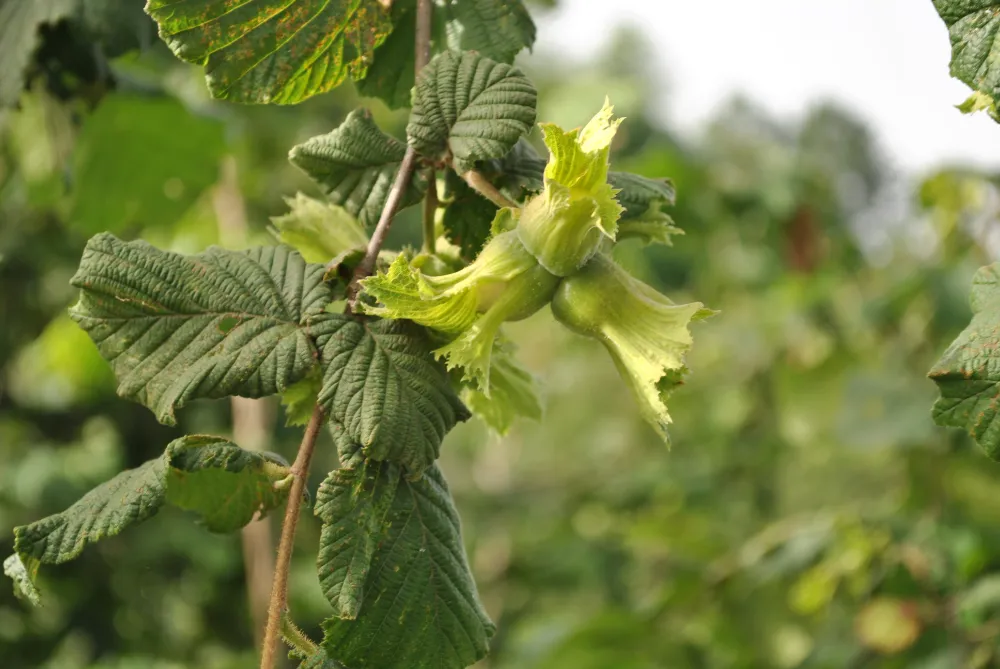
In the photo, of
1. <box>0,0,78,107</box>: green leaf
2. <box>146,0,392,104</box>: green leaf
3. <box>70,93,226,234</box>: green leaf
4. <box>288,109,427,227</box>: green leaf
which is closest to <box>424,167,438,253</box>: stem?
<box>288,109,427,227</box>: green leaf

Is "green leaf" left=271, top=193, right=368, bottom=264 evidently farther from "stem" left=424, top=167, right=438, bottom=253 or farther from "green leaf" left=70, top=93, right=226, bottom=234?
"green leaf" left=70, top=93, right=226, bottom=234

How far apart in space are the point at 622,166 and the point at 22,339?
1780 millimetres

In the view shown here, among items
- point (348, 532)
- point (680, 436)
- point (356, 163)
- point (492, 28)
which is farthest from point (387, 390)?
point (680, 436)

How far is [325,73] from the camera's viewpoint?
2.47 feet

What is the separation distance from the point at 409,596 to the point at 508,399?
0.19 meters

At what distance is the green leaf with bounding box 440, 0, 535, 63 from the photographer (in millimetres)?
810

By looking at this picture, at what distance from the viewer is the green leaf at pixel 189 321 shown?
632 mm

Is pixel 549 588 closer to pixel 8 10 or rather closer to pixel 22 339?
pixel 22 339

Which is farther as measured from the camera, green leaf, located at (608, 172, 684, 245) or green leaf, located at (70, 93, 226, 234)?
green leaf, located at (70, 93, 226, 234)

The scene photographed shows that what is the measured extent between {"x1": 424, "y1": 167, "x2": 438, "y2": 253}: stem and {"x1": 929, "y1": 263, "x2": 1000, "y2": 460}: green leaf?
36cm

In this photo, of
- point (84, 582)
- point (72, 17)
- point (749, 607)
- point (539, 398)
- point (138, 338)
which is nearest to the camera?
point (138, 338)

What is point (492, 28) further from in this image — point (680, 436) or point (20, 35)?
point (680, 436)

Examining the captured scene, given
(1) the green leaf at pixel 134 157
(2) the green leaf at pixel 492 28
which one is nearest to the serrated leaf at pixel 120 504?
(2) the green leaf at pixel 492 28

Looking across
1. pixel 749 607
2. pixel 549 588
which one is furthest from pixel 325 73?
pixel 549 588
